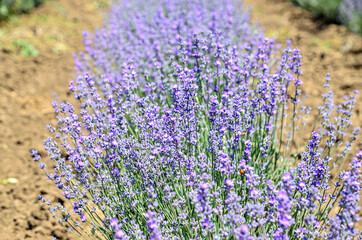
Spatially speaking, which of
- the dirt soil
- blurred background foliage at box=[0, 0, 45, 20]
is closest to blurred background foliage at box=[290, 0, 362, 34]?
the dirt soil

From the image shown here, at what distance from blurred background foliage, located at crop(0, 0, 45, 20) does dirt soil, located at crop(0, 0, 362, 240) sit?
20 cm

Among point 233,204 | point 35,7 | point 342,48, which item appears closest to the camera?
point 233,204

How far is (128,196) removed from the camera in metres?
2.20

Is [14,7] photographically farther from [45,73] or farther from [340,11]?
[340,11]

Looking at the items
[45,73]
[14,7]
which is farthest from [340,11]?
[14,7]

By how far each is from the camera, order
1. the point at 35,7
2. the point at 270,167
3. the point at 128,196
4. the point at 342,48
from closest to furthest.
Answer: the point at 128,196 → the point at 270,167 → the point at 342,48 → the point at 35,7

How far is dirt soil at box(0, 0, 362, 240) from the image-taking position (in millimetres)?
3041

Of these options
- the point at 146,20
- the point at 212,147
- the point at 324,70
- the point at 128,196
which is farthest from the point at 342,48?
the point at 128,196

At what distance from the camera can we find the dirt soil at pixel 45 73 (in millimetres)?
3041

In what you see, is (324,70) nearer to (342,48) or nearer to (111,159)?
(342,48)

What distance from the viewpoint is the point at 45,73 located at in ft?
17.9

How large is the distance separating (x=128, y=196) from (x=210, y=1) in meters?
4.81

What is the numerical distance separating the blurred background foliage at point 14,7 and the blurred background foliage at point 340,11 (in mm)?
6521

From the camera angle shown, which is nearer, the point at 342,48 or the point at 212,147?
the point at 212,147
